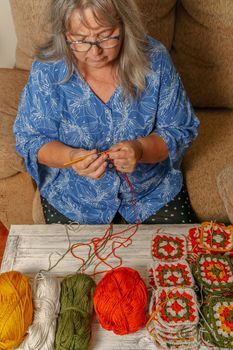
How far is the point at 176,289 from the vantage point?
3.63ft

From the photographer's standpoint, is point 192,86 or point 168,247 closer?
point 168,247

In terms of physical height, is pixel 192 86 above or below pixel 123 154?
below

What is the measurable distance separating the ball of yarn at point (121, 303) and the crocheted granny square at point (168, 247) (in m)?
0.15

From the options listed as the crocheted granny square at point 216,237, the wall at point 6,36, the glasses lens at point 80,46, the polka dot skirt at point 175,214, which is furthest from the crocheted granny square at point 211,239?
the wall at point 6,36

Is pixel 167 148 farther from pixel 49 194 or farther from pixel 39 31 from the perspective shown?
pixel 39 31

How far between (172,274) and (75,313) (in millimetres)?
273

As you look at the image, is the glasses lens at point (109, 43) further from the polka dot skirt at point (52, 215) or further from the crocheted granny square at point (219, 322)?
the crocheted granny square at point (219, 322)

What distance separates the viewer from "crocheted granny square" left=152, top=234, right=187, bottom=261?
121 cm

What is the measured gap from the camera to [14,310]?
101cm

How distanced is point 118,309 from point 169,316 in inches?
5.0

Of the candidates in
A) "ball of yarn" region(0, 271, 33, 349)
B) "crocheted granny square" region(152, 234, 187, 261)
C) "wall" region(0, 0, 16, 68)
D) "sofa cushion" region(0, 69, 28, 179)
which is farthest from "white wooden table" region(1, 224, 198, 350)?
"wall" region(0, 0, 16, 68)

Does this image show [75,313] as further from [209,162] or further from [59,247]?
[209,162]

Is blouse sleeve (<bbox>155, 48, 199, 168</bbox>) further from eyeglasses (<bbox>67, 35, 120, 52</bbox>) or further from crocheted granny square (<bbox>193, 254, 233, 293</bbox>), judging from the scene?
crocheted granny square (<bbox>193, 254, 233, 293</bbox>)

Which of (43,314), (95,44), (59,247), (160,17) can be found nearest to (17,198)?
(59,247)
